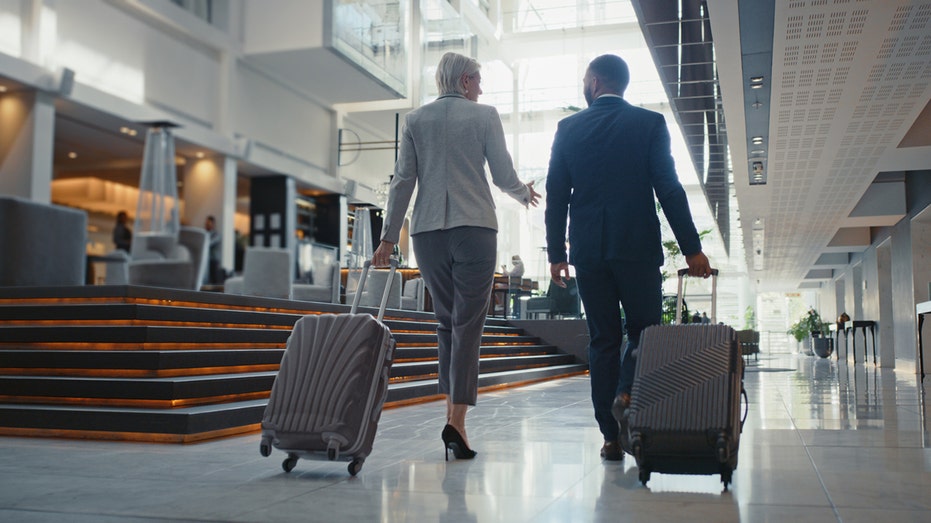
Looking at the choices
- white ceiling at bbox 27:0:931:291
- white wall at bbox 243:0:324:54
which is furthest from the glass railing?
white ceiling at bbox 27:0:931:291

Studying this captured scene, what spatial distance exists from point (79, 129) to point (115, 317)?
30.4 feet

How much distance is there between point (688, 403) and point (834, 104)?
271 inches

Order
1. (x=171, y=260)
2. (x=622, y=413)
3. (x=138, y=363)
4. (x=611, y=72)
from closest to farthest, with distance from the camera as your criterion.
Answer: (x=622, y=413) → (x=611, y=72) → (x=138, y=363) → (x=171, y=260)

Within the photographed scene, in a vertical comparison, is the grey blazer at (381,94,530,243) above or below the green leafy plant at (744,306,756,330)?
above

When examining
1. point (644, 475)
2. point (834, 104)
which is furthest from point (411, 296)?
point (644, 475)

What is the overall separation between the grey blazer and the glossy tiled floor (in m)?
0.85

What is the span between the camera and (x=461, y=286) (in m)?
2.93

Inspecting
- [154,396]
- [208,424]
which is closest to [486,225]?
[208,424]

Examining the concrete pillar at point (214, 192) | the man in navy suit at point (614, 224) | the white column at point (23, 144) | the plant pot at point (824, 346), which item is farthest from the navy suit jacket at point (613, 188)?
the plant pot at point (824, 346)

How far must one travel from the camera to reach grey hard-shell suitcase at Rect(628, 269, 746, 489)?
2.23m

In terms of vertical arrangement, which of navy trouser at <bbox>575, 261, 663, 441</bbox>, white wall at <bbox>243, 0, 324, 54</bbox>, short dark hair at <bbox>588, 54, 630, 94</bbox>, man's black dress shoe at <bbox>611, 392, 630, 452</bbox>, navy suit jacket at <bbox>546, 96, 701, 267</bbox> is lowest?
man's black dress shoe at <bbox>611, 392, 630, 452</bbox>

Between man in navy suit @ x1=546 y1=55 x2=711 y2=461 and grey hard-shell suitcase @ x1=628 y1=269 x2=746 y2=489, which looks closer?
grey hard-shell suitcase @ x1=628 y1=269 x2=746 y2=489

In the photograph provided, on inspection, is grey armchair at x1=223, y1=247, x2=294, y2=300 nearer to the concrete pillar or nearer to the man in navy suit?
the man in navy suit

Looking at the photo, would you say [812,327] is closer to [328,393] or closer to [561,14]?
[561,14]
